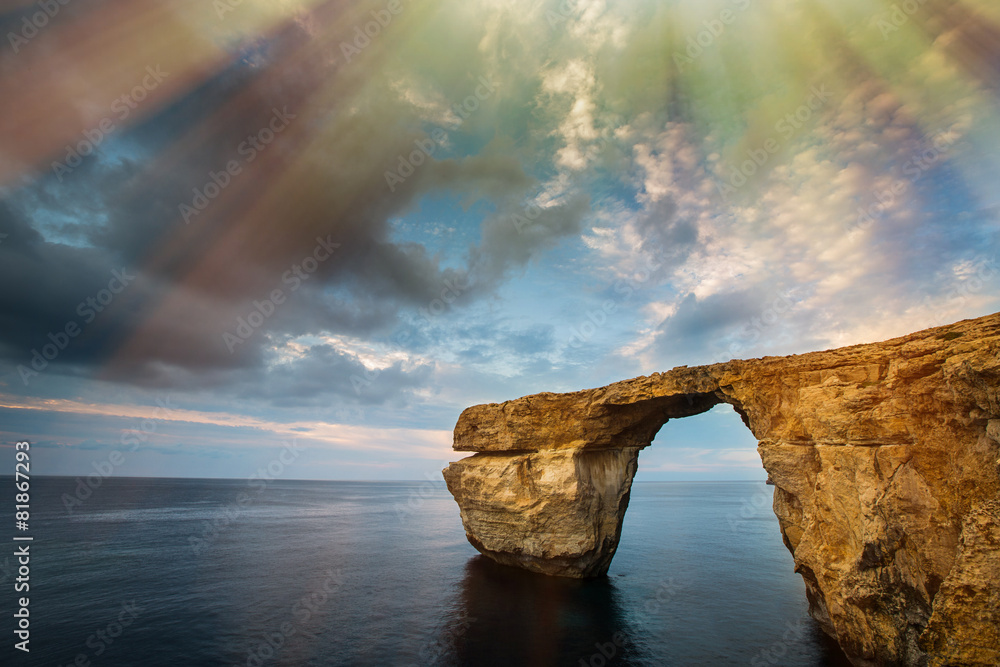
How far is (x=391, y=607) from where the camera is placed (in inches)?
800

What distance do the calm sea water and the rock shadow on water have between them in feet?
0.28

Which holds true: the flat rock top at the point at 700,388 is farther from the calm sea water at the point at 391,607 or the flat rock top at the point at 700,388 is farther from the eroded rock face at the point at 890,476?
the calm sea water at the point at 391,607

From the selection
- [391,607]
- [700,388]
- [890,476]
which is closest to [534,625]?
[391,607]

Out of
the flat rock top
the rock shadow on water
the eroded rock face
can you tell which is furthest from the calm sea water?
the flat rock top

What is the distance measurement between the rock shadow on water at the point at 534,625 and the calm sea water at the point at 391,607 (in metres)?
0.08

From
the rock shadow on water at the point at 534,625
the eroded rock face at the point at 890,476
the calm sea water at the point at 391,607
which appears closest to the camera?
the eroded rock face at the point at 890,476

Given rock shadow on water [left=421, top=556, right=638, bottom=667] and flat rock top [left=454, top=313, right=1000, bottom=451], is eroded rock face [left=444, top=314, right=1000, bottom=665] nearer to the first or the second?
flat rock top [left=454, top=313, right=1000, bottom=451]

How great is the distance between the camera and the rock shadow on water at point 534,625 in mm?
14906

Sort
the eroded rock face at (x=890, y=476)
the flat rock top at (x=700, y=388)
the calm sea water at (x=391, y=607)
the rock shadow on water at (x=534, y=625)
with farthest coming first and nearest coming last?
the calm sea water at (x=391, y=607) < the rock shadow on water at (x=534, y=625) < the flat rock top at (x=700, y=388) < the eroded rock face at (x=890, y=476)

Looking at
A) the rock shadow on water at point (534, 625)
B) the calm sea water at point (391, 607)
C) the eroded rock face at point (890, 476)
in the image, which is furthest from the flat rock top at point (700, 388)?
the calm sea water at point (391, 607)

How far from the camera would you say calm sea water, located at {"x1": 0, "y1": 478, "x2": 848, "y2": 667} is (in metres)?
15.2

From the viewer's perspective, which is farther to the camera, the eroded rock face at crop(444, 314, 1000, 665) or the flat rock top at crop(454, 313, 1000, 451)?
the flat rock top at crop(454, 313, 1000, 451)

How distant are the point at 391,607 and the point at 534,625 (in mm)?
7807

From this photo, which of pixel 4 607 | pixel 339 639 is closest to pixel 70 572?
pixel 4 607
